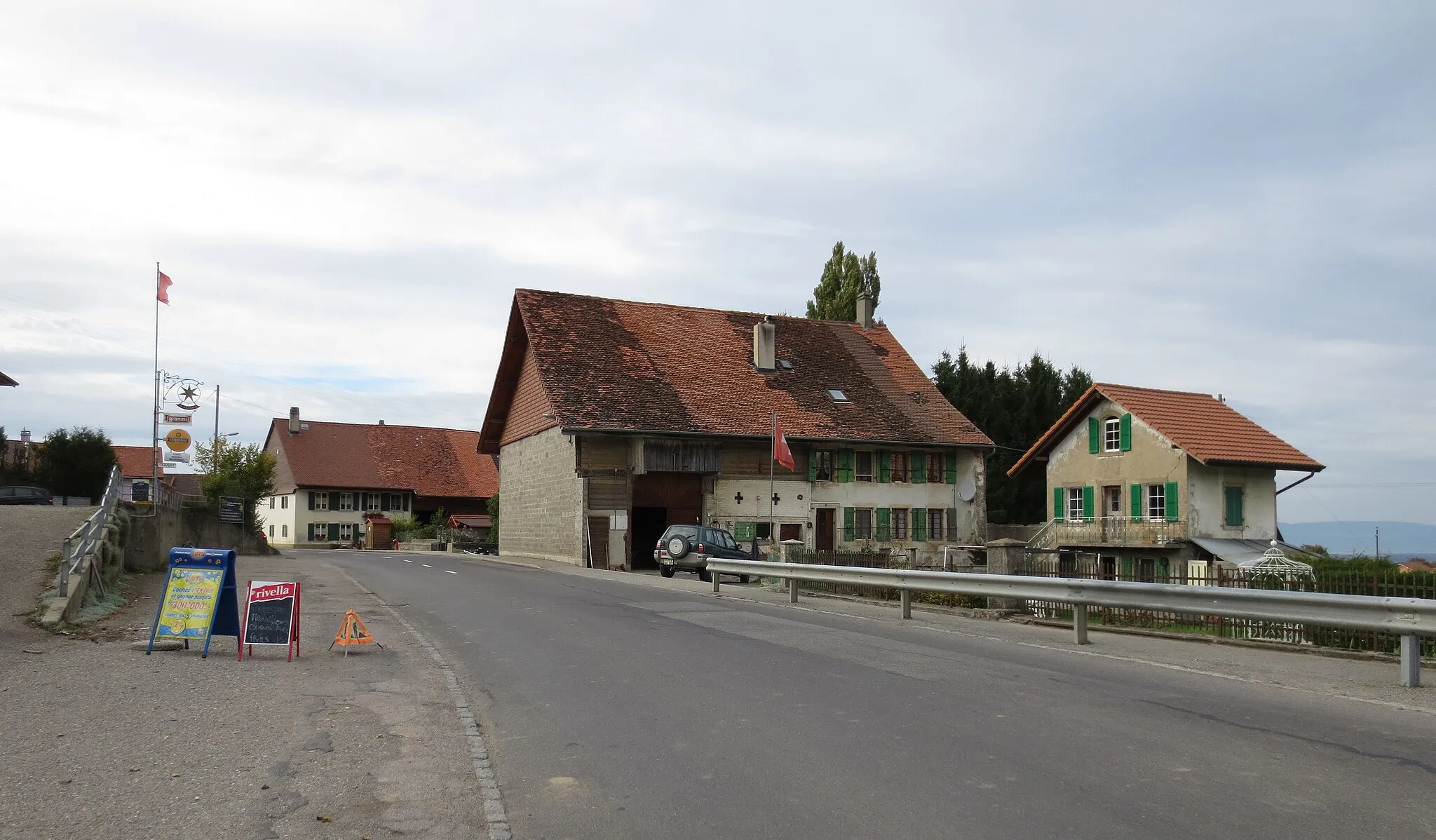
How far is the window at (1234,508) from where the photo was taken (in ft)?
128

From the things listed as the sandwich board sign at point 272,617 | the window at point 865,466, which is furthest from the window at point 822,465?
the sandwich board sign at point 272,617

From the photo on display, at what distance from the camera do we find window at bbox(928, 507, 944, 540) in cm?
4594

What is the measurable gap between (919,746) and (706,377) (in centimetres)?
3654

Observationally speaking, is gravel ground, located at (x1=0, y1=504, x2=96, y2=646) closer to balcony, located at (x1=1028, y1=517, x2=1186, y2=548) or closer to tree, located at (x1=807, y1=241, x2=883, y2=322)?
balcony, located at (x1=1028, y1=517, x2=1186, y2=548)

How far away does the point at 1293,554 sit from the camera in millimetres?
33062

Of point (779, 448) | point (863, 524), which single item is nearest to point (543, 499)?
point (779, 448)

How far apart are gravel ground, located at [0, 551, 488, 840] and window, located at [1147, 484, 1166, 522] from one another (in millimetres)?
32686

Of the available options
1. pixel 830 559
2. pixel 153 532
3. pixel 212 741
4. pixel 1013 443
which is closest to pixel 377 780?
pixel 212 741

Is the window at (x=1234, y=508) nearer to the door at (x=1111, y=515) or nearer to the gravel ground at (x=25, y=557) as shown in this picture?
the door at (x=1111, y=515)

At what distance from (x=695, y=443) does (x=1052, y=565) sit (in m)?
20.4

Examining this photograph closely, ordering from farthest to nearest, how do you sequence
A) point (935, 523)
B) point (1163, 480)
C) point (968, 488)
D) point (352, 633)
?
point (968, 488) < point (935, 523) < point (1163, 480) < point (352, 633)

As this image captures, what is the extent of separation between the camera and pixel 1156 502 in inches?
1555

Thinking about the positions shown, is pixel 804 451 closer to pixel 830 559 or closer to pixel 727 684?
pixel 830 559

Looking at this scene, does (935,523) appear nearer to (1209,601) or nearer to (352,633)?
(1209,601)
